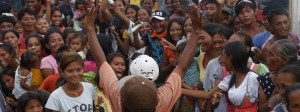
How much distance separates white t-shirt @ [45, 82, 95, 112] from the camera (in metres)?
5.95

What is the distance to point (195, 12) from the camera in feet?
14.6

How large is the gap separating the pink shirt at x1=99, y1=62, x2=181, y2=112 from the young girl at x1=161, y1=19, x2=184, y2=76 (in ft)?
12.2

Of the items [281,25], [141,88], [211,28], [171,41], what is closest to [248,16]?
[211,28]

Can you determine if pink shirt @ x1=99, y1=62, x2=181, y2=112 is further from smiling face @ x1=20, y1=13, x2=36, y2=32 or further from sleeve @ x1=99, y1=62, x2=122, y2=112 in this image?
smiling face @ x1=20, y1=13, x2=36, y2=32

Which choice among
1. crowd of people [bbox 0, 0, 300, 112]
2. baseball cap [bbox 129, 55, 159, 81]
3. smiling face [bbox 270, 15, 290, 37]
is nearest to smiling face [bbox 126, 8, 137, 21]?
crowd of people [bbox 0, 0, 300, 112]

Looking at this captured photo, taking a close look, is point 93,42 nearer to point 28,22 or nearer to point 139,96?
point 139,96

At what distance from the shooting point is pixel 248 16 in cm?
787

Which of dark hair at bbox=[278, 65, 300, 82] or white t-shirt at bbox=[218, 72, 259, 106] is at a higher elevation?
dark hair at bbox=[278, 65, 300, 82]

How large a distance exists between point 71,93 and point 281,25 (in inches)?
92.3

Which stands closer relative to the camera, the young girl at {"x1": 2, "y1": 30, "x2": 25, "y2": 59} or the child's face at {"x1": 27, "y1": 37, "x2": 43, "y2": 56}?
the child's face at {"x1": 27, "y1": 37, "x2": 43, "y2": 56}

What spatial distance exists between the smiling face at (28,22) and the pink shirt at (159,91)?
19.0ft

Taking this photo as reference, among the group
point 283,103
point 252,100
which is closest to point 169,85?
point 283,103

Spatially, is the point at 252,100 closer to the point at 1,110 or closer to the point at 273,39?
the point at 273,39

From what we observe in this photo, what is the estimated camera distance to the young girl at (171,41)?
8.20 metres
